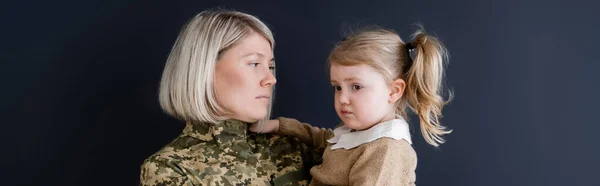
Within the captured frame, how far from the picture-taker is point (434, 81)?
1955 mm

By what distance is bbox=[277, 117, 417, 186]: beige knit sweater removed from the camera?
1771mm

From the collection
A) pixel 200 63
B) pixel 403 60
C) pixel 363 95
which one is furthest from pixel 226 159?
pixel 403 60

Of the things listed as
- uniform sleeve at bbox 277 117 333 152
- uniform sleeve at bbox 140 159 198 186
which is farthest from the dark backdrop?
uniform sleeve at bbox 140 159 198 186

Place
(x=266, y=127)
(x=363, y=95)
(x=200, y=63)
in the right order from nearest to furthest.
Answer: (x=363, y=95) → (x=200, y=63) → (x=266, y=127)

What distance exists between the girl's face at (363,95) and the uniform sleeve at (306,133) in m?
0.31

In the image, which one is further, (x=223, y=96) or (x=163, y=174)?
(x=223, y=96)

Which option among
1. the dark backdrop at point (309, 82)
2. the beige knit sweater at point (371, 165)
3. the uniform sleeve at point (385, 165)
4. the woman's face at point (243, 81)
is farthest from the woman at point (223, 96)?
the dark backdrop at point (309, 82)

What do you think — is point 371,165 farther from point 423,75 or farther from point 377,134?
point 423,75

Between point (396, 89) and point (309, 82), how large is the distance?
650 millimetres

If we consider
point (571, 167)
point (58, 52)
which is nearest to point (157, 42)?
point (58, 52)

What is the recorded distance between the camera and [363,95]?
1895 millimetres

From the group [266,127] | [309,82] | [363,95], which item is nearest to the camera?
[363,95]

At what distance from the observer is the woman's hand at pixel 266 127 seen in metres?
2.20

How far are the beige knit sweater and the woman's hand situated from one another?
278 millimetres
